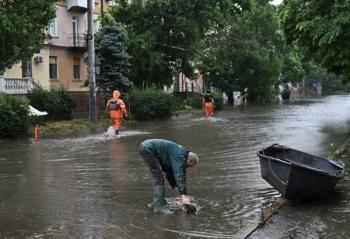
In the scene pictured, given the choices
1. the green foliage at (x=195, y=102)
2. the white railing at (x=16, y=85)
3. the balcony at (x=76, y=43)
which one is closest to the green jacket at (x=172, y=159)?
the white railing at (x=16, y=85)

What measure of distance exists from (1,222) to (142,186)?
3.45 meters

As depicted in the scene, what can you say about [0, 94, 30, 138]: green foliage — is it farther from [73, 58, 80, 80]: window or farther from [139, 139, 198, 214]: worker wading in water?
[73, 58, 80, 80]: window

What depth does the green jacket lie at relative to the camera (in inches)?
329

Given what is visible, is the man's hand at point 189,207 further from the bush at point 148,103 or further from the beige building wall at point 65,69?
the beige building wall at point 65,69

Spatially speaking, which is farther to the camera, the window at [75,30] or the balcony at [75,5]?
the window at [75,30]

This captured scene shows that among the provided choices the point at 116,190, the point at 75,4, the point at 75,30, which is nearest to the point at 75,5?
the point at 75,4

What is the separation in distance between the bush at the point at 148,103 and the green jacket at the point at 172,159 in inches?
956

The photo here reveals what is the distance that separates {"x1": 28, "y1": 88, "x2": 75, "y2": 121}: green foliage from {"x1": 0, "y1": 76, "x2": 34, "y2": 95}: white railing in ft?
5.46

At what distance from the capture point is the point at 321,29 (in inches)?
632

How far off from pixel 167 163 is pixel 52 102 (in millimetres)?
21577

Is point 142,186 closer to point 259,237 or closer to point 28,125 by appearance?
point 259,237

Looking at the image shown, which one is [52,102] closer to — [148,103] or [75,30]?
[148,103]

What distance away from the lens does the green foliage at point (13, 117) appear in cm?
2195

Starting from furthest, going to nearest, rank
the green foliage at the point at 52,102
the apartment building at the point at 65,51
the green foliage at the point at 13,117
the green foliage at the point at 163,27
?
the apartment building at the point at 65,51 < the green foliage at the point at 163,27 < the green foliage at the point at 52,102 < the green foliage at the point at 13,117
